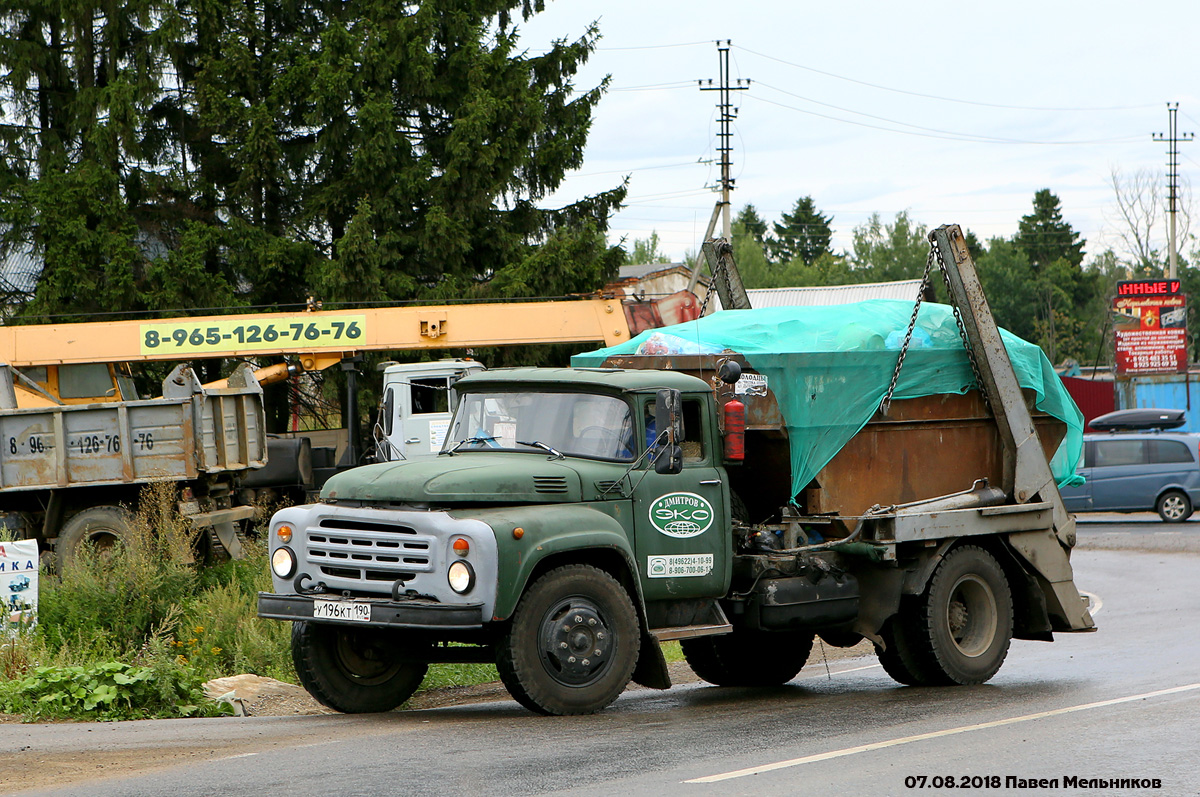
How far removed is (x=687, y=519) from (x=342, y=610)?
2366mm

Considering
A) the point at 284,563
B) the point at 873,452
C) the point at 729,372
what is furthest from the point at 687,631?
the point at 284,563

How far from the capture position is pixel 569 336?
20359 millimetres

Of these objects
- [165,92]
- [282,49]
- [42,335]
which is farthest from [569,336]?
[165,92]

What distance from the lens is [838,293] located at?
1977 inches

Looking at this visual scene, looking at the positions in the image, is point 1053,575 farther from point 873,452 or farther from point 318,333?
point 318,333

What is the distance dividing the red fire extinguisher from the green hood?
822mm

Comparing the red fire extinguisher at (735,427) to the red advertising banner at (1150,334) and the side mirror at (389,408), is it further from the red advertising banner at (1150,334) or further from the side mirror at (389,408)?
the red advertising banner at (1150,334)

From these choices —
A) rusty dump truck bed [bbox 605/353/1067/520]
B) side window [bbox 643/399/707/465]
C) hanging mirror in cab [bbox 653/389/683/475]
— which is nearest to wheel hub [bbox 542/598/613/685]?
hanging mirror in cab [bbox 653/389/683/475]

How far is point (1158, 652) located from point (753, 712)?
479 centimetres

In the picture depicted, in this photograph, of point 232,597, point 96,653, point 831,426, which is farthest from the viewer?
point 232,597

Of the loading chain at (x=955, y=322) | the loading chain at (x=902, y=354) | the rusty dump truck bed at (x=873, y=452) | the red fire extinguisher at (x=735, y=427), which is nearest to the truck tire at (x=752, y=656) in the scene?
the rusty dump truck bed at (x=873, y=452)

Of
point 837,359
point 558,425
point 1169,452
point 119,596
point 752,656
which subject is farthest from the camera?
point 1169,452

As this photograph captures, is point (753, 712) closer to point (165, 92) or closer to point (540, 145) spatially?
point (540, 145)

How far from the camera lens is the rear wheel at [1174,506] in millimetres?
26312
